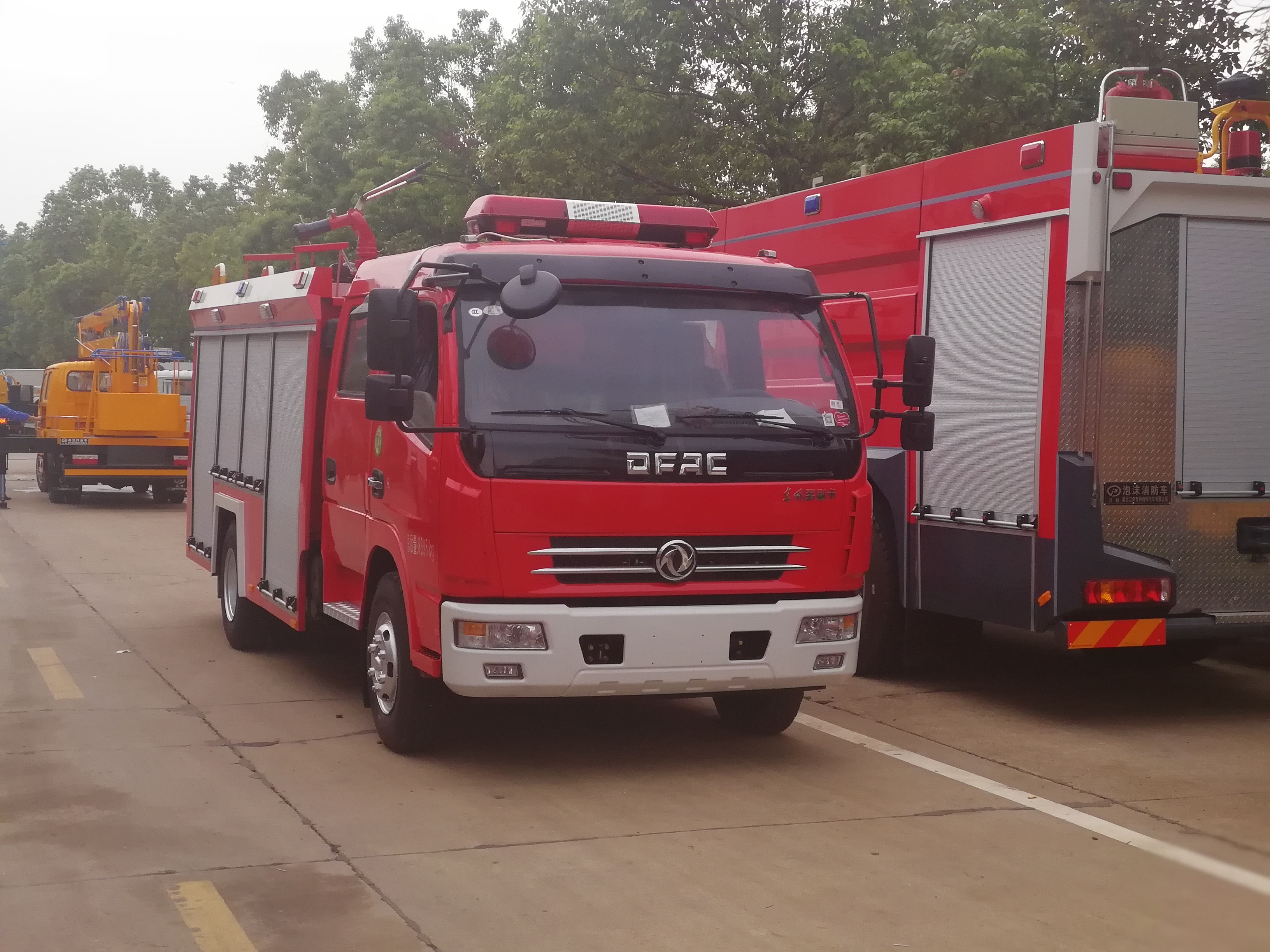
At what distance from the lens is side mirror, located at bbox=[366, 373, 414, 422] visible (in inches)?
265

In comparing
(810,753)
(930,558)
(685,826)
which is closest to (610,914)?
(685,826)

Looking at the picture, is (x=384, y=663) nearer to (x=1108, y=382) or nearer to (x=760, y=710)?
(x=760, y=710)

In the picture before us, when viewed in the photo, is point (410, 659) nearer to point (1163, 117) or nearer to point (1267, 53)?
point (1163, 117)

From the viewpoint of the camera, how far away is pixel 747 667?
22.6ft

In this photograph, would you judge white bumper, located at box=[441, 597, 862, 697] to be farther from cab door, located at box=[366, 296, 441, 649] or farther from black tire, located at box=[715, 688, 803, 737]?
black tire, located at box=[715, 688, 803, 737]

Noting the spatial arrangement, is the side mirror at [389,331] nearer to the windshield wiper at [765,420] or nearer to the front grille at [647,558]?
the front grille at [647,558]

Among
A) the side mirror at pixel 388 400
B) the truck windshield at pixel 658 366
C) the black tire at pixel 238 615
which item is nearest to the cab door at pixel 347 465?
the side mirror at pixel 388 400

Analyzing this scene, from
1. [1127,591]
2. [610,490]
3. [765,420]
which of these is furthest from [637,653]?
[1127,591]

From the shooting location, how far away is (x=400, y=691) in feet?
23.7

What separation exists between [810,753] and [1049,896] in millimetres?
2385

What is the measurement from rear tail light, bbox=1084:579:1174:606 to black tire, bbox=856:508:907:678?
1656mm

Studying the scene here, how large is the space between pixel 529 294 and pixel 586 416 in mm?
599

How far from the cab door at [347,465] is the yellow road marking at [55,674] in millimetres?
1716

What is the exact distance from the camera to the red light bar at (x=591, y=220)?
7.96 metres
